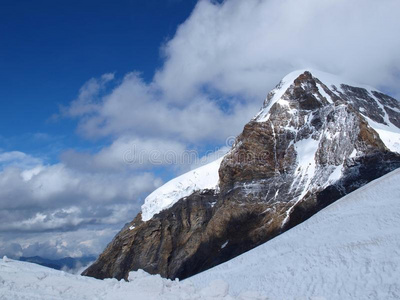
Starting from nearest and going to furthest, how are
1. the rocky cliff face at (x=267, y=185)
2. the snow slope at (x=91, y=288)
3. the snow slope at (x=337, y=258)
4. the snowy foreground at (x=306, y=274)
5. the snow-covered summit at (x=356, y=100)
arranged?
the snow slope at (x=337, y=258) < the snowy foreground at (x=306, y=274) < the snow slope at (x=91, y=288) < the rocky cliff face at (x=267, y=185) < the snow-covered summit at (x=356, y=100)

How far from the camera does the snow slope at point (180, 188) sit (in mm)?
78688

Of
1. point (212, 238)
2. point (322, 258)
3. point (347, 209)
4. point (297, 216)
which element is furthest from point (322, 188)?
point (322, 258)

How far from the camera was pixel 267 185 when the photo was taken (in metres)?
64.0

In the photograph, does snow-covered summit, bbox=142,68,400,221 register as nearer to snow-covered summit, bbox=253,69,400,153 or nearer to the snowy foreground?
snow-covered summit, bbox=253,69,400,153

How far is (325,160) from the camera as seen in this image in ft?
194

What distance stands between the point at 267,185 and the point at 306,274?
164 feet

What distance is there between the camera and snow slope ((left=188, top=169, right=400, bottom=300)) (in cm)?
1261

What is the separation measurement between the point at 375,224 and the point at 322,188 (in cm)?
4106

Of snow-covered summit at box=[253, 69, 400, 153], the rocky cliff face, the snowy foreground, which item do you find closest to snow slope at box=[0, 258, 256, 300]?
the snowy foreground

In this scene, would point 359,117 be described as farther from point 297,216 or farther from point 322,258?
point 322,258

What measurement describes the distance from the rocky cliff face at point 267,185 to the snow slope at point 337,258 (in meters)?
35.5

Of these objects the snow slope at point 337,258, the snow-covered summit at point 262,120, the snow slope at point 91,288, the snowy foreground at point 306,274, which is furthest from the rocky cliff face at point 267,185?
the snow slope at point 91,288

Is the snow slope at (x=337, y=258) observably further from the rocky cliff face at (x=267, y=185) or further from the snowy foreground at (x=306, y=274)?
the rocky cliff face at (x=267, y=185)

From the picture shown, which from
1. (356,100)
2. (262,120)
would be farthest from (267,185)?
(356,100)
